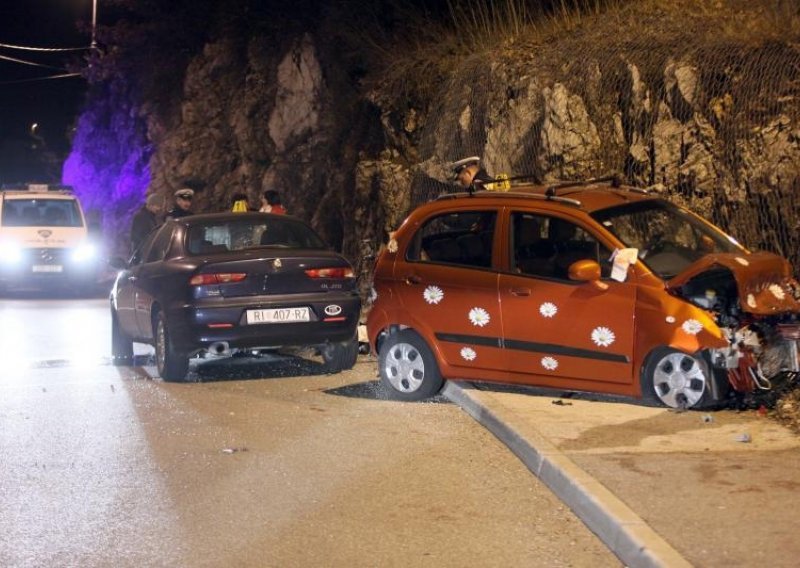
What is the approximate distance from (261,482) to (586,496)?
2.01m

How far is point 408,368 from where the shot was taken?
1096 cm

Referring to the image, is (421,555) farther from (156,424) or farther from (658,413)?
(156,424)

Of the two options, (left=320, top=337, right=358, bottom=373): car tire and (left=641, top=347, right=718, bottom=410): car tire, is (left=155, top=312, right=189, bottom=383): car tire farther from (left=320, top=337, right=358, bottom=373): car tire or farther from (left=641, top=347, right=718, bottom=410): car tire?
(left=641, top=347, right=718, bottom=410): car tire

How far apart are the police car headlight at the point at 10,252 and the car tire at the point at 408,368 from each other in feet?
56.0

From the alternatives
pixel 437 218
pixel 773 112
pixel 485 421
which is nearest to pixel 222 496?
pixel 485 421

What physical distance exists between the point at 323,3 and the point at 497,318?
60.0ft

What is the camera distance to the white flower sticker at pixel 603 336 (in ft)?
31.3

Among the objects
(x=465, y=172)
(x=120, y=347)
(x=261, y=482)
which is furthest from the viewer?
(x=120, y=347)

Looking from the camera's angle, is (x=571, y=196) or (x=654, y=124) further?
(x=654, y=124)

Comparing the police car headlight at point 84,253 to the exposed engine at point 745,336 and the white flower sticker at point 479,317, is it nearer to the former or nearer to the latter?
the white flower sticker at point 479,317

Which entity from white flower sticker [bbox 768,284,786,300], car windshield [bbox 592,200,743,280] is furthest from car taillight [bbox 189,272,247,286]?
white flower sticker [bbox 768,284,786,300]

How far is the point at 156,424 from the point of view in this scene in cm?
994

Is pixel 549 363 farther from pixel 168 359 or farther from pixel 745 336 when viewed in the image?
pixel 168 359

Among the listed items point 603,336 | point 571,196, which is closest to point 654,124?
point 571,196
